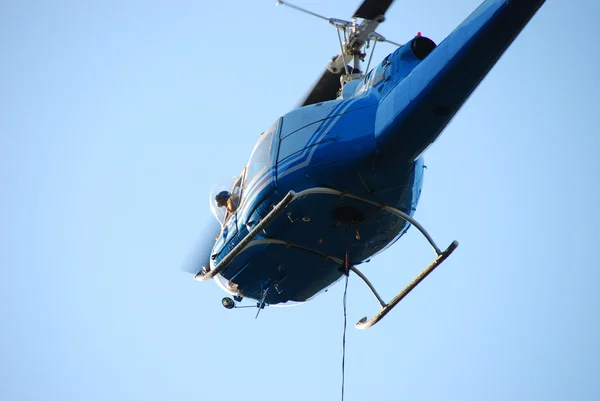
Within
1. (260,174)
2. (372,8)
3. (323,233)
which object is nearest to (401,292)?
(323,233)

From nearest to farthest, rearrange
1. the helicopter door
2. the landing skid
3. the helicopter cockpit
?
the landing skid → the helicopter door → the helicopter cockpit

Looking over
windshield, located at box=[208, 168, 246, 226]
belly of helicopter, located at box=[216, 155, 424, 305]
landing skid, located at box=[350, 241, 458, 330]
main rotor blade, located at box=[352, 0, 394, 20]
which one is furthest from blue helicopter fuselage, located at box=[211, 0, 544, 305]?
main rotor blade, located at box=[352, 0, 394, 20]

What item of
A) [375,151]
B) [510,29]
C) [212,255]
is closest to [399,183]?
[375,151]

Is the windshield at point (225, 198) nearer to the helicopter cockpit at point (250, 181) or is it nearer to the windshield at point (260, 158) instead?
the helicopter cockpit at point (250, 181)

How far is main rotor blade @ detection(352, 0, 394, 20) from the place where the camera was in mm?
18172

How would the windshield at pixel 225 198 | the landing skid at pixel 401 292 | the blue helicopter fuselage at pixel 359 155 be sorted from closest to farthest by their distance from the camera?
the blue helicopter fuselage at pixel 359 155, the landing skid at pixel 401 292, the windshield at pixel 225 198

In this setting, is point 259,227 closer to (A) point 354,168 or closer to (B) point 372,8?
(A) point 354,168

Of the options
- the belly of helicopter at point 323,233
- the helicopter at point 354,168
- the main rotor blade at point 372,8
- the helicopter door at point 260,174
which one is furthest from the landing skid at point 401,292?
the main rotor blade at point 372,8

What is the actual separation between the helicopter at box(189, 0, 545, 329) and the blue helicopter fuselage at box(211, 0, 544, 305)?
0.07 ft

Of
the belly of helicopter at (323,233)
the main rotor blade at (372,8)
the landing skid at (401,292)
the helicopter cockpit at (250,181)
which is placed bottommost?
the landing skid at (401,292)

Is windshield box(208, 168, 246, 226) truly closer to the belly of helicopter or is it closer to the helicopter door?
the helicopter door

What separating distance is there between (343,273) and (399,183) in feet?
9.81

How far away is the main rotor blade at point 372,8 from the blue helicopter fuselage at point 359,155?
4.50 feet

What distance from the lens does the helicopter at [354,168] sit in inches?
586
